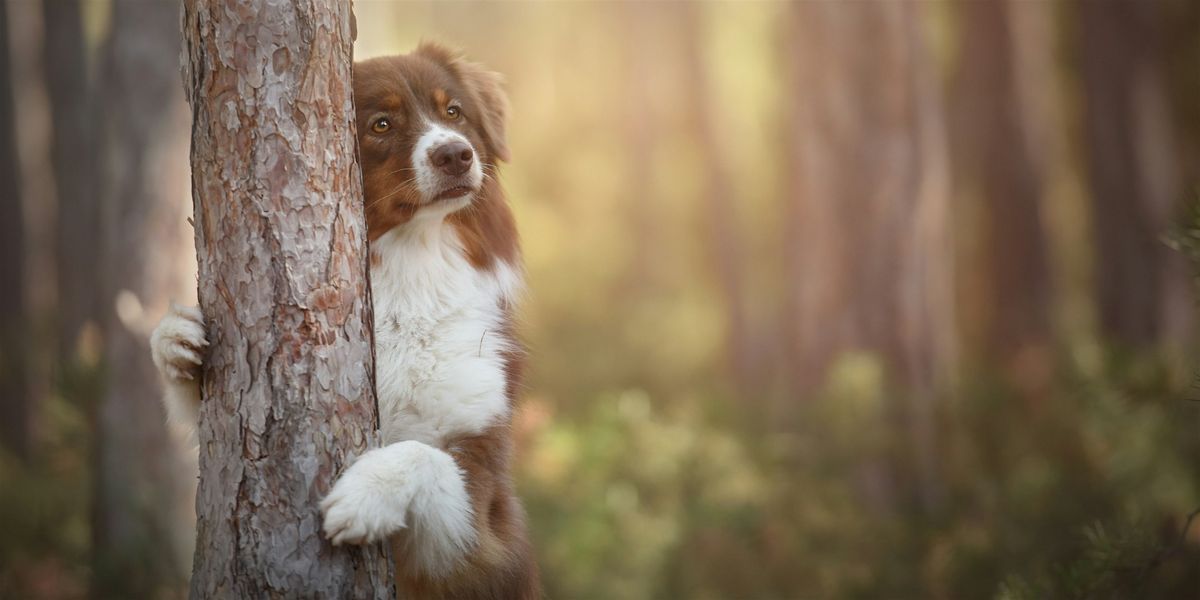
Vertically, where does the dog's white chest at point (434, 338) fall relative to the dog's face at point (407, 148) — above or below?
below

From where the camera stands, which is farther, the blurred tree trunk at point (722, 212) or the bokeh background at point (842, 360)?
the blurred tree trunk at point (722, 212)

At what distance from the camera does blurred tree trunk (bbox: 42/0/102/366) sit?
11.0 meters

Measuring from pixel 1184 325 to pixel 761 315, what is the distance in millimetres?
9458

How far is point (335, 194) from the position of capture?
9.92 feet

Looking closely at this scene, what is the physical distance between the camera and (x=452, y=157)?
3.69m

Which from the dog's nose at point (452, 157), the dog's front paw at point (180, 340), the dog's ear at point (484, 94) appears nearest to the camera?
the dog's front paw at point (180, 340)

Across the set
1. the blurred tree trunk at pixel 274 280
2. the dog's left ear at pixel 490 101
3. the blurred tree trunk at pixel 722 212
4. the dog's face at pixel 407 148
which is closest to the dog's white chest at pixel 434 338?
the dog's face at pixel 407 148

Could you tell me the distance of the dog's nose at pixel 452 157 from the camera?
3684mm

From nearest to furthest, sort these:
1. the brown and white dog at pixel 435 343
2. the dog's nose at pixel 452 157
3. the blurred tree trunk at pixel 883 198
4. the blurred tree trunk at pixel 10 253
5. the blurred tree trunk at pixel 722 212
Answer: the brown and white dog at pixel 435 343 < the dog's nose at pixel 452 157 < the blurred tree trunk at pixel 883 198 < the blurred tree trunk at pixel 10 253 < the blurred tree trunk at pixel 722 212

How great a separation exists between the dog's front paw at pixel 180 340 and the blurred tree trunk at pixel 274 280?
2.5 inches

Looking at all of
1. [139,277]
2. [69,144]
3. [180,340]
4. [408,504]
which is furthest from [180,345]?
[69,144]

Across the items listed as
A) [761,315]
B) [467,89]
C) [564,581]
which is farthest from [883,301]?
[761,315]

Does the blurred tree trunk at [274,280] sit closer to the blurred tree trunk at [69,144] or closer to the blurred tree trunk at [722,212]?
the blurred tree trunk at [69,144]

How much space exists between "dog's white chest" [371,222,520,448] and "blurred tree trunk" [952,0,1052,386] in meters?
11.1
